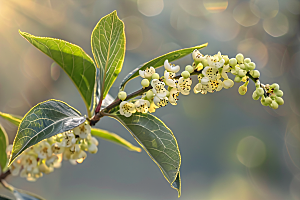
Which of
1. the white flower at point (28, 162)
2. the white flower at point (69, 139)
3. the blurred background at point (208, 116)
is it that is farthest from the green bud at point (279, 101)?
the blurred background at point (208, 116)

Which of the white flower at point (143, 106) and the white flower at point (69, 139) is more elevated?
the white flower at point (143, 106)

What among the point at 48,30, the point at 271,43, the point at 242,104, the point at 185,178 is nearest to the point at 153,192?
the point at 185,178

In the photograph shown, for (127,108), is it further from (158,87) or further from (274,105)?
(274,105)

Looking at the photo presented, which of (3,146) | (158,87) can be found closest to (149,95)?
(158,87)

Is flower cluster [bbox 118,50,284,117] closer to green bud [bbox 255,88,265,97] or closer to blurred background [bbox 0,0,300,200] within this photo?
green bud [bbox 255,88,265,97]

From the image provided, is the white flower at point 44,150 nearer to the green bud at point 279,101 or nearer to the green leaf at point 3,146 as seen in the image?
the green leaf at point 3,146

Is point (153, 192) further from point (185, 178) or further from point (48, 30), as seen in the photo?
point (48, 30)

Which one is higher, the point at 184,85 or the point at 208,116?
the point at 184,85
